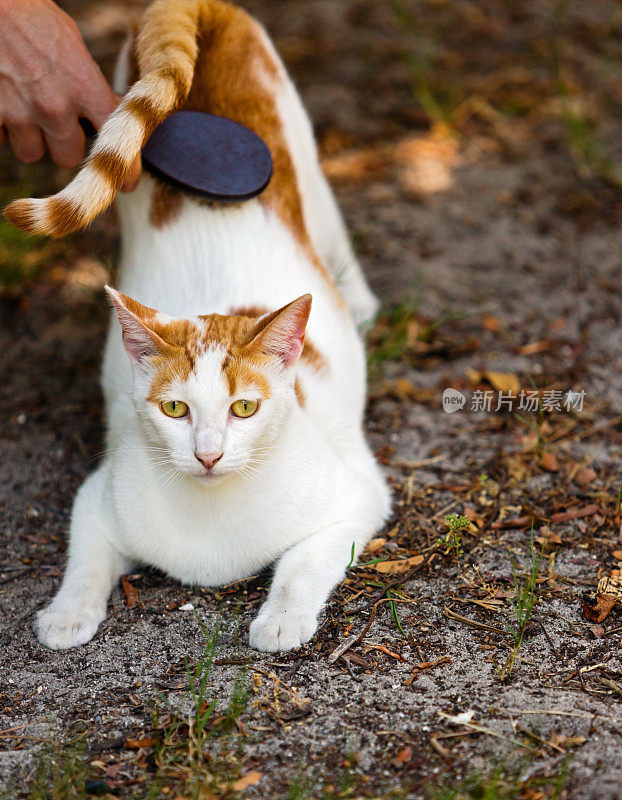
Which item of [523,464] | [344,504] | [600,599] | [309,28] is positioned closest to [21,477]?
[344,504]

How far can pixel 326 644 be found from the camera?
7.90 ft

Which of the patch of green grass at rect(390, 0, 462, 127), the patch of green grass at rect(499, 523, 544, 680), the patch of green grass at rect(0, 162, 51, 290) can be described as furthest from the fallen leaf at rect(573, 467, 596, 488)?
the patch of green grass at rect(390, 0, 462, 127)

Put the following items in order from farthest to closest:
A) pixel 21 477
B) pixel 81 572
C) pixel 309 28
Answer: pixel 309 28 < pixel 21 477 < pixel 81 572

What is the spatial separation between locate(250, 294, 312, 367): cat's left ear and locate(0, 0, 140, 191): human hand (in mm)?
868

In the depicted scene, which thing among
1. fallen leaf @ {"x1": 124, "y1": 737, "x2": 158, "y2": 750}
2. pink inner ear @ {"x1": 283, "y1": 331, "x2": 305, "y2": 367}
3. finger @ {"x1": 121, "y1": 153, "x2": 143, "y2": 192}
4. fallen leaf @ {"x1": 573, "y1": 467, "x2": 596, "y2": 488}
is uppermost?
finger @ {"x1": 121, "y1": 153, "x2": 143, "y2": 192}

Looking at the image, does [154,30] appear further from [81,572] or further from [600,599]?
[600,599]

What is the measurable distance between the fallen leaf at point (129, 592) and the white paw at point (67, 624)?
0.11 m

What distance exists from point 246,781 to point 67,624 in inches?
30.1

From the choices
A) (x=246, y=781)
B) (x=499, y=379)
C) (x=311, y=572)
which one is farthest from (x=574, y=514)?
(x=246, y=781)

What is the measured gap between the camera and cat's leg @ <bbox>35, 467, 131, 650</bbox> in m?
2.44

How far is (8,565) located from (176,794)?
1.17 m

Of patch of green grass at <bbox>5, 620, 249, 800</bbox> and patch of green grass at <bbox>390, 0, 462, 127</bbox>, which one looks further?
patch of green grass at <bbox>390, 0, 462, 127</bbox>

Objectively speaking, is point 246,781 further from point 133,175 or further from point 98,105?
point 98,105

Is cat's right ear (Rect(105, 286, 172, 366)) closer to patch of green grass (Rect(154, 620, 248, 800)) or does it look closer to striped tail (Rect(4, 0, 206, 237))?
striped tail (Rect(4, 0, 206, 237))
